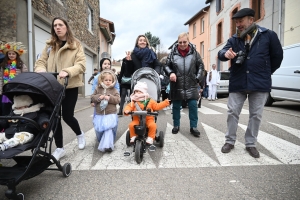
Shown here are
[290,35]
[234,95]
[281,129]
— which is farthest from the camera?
[290,35]

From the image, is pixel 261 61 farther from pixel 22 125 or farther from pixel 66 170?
pixel 22 125

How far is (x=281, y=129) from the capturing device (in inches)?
197

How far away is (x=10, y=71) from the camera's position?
170 inches

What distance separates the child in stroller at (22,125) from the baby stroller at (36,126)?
0.05 meters

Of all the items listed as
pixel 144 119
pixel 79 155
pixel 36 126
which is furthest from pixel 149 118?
pixel 36 126

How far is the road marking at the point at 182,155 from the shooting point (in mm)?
3113

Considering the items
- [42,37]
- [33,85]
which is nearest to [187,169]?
[33,85]

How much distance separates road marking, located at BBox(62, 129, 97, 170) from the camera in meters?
3.13

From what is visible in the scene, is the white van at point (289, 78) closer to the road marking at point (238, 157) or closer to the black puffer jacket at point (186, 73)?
the black puffer jacket at point (186, 73)

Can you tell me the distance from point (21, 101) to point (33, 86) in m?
0.29

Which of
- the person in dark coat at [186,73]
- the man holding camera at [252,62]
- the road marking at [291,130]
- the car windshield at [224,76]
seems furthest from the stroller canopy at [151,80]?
the car windshield at [224,76]

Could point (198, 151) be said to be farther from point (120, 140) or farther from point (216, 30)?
point (216, 30)

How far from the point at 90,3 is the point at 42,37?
8.91 metres

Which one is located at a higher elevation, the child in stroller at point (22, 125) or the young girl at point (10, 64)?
the young girl at point (10, 64)
